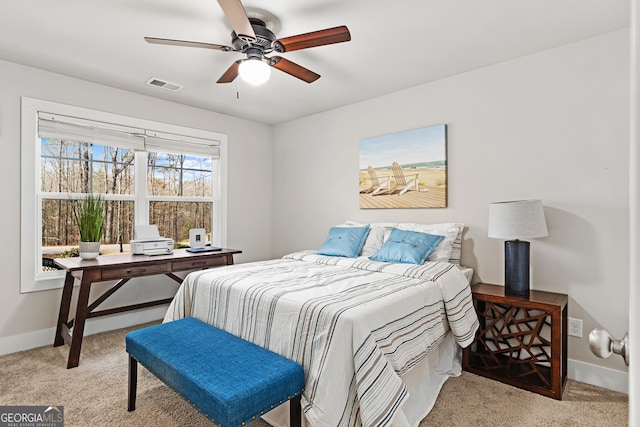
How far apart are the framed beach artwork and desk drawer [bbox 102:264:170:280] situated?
6.95 feet

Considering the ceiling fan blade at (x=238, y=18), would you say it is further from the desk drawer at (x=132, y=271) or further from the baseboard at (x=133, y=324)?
the baseboard at (x=133, y=324)

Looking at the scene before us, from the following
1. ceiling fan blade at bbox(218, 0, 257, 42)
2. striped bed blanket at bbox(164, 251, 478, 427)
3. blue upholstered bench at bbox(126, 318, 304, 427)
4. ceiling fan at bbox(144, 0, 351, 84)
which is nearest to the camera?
blue upholstered bench at bbox(126, 318, 304, 427)

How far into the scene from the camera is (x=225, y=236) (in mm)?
4379

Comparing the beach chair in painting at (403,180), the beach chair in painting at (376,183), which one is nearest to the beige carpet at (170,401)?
the beach chair in painting at (403,180)

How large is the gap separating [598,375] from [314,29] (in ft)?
10.3

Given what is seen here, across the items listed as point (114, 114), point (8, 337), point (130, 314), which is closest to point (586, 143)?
point (114, 114)

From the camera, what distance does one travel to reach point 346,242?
3314 mm

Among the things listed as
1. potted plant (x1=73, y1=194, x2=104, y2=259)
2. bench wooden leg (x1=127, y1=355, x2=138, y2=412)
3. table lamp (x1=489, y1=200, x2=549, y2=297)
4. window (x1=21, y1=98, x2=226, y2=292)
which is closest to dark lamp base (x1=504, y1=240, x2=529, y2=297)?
table lamp (x1=489, y1=200, x2=549, y2=297)

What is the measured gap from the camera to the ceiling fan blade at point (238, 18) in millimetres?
1743

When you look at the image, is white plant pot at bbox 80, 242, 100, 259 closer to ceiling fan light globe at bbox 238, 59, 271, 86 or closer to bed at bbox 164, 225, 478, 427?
bed at bbox 164, 225, 478, 427

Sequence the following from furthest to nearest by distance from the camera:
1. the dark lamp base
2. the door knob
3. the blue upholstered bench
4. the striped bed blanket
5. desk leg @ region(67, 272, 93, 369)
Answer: desk leg @ region(67, 272, 93, 369) < the dark lamp base < the striped bed blanket < the blue upholstered bench < the door knob

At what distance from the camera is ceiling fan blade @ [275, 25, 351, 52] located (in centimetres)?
202

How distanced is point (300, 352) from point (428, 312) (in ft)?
2.94

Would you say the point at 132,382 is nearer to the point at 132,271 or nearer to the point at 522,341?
the point at 132,271
